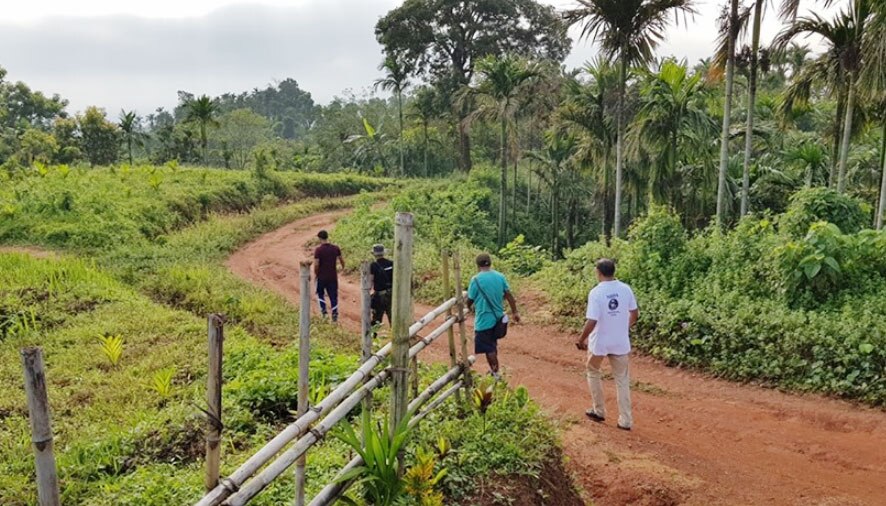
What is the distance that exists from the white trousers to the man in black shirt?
342 centimetres

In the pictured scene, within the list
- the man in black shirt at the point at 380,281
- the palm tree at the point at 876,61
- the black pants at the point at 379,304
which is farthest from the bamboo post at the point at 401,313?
the palm tree at the point at 876,61

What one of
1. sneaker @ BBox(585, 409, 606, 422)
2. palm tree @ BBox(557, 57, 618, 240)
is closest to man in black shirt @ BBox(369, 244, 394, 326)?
sneaker @ BBox(585, 409, 606, 422)

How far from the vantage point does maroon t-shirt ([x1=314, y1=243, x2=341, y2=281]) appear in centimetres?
1024

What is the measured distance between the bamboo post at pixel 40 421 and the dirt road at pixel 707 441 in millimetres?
4037

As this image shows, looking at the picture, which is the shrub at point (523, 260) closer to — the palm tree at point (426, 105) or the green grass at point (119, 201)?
the green grass at point (119, 201)

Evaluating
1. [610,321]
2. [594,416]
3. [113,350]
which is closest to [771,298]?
[594,416]

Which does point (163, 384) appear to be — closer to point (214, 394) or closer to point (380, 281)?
point (380, 281)

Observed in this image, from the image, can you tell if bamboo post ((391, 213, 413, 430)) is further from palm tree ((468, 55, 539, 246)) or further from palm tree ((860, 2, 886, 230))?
palm tree ((468, 55, 539, 246))

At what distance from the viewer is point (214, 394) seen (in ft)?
10.00

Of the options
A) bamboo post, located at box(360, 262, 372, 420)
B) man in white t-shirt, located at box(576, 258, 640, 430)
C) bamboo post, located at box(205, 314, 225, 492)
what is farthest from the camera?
man in white t-shirt, located at box(576, 258, 640, 430)

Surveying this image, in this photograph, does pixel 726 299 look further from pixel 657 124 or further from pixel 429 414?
pixel 657 124

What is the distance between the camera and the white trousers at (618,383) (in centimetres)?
619

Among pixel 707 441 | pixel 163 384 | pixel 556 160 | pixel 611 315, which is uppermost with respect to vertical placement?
pixel 556 160

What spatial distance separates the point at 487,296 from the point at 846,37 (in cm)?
1100
